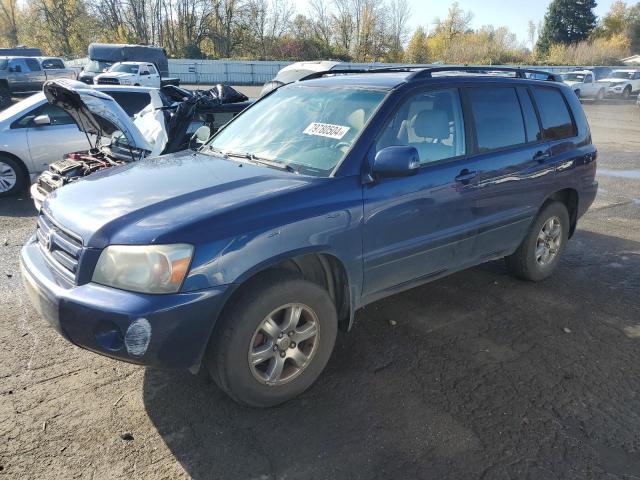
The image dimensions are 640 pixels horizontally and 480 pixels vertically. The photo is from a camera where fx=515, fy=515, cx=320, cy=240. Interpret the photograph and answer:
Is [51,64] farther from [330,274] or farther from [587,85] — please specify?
A: [587,85]

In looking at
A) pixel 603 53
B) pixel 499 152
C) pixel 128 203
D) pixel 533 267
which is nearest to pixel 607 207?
pixel 533 267

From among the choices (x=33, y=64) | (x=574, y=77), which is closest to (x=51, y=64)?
(x=33, y=64)

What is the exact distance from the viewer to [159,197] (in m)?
2.93

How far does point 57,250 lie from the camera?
9.55 ft

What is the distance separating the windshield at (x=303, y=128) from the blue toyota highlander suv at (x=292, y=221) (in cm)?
1

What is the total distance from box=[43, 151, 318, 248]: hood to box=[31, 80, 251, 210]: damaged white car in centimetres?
118

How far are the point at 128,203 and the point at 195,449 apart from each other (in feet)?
4.51

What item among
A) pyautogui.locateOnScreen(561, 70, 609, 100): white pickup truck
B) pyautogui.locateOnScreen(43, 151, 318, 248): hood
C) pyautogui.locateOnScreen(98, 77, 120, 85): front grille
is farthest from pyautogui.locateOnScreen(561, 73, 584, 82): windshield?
pyautogui.locateOnScreen(43, 151, 318, 248): hood

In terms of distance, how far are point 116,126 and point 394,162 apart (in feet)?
13.8

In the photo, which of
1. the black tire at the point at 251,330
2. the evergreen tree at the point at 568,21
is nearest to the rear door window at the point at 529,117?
the black tire at the point at 251,330

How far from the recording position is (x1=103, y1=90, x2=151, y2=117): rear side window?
8.60 metres

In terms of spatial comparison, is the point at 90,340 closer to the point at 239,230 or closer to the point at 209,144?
the point at 239,230

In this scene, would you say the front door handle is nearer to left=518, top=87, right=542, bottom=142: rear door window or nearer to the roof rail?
the roof rail

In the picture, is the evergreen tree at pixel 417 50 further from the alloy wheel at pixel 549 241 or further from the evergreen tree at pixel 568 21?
the alloy wheel at pixel 549 241
